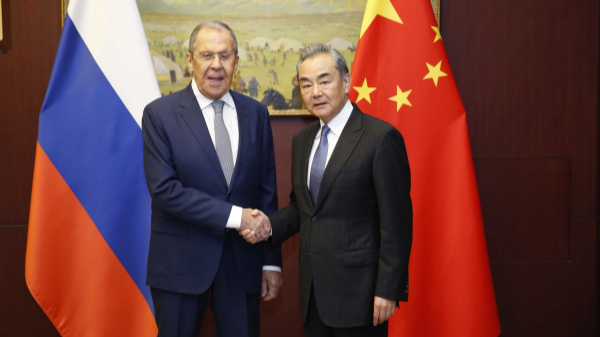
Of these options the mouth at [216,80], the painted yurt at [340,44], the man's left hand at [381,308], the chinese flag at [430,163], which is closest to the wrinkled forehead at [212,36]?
the mouth at [216,80]

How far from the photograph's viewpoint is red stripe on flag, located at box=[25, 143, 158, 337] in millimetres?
2143

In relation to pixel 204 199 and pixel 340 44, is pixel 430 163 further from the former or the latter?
pixel 204 199

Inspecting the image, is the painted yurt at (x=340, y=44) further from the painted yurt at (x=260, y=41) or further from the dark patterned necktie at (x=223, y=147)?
the dark patterned necktie at (x=223, y=147)

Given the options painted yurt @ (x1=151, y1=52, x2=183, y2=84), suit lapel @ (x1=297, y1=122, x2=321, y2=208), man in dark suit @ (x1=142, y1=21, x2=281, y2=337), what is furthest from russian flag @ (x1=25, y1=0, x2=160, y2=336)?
suit lapel @ (x1=297, y1=122, x2=321, y2=208)

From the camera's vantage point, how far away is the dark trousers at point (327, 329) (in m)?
1.57

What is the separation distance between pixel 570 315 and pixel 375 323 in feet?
6.39

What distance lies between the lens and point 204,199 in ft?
5.58

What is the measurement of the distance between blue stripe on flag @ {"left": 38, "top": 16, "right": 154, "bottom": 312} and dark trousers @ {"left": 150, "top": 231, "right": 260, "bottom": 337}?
562 millimetres

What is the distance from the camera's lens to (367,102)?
7.54ft

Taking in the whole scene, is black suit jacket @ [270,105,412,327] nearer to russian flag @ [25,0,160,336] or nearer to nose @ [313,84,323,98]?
nose @ [313,84,323,98]

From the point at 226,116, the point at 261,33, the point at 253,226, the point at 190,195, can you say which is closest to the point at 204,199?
the point at 190,195

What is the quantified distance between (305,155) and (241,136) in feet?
0.98

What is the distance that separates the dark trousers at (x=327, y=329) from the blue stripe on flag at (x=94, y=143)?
106cm

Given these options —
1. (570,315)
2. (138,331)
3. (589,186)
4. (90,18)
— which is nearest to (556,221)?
(589,186)
